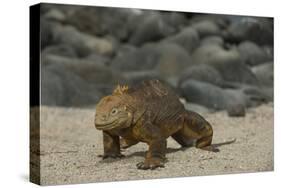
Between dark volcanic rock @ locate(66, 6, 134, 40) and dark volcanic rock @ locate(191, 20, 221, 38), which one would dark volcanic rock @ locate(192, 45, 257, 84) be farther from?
dark volcanic rock @ locate(66, 6, 134, 40)

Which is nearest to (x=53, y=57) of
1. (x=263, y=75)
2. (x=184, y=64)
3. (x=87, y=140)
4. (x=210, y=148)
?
(x=87, y=140)

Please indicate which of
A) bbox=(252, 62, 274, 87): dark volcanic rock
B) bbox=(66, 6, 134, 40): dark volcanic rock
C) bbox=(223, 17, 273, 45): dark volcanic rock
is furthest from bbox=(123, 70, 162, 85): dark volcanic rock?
bbox=(252, 62, 274, 87): dark volcanic rock

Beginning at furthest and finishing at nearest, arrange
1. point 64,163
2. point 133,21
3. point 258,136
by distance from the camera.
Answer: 1. point 258,136
2. point 133,21
3. point 64,163

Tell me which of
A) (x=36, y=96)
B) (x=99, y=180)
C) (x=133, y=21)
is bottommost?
(x=99, y=180)

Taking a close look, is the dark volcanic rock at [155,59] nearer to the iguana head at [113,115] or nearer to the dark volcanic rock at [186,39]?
the dark volcanic rock at [186,39]

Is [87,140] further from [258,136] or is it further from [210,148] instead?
[258,136]

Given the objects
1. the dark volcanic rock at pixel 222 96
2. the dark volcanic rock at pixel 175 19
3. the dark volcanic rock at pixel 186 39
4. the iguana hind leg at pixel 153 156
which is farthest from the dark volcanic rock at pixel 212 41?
the iguana hind leg at pixel 153 156

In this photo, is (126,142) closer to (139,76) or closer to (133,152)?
(133,152)
